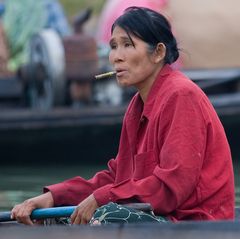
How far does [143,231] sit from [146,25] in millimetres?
802

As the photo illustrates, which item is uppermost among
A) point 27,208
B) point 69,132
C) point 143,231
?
point 143,231

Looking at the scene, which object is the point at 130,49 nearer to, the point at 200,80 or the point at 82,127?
the point at 82,127

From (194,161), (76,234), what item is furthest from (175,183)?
(76,234)

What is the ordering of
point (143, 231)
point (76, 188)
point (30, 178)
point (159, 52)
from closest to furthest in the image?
point (143, 231) → point (159, 52) → point (76, 188) → point (30, 178)

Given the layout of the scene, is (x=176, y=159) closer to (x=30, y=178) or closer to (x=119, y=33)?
(x=119, y=33)

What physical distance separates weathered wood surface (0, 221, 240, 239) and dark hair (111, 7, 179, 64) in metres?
0.74

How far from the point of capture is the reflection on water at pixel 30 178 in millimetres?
7773

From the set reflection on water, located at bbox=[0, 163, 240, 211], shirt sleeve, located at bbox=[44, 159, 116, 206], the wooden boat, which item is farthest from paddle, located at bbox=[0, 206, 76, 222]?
the wooden boat

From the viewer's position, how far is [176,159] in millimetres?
3365

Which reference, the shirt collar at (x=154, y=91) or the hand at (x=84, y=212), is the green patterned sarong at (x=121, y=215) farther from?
the shirt collar at (x=154, y=91)

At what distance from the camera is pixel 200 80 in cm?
1098

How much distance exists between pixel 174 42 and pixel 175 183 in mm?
529

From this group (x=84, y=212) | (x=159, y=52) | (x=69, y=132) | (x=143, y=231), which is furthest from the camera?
(x=69, y=132)

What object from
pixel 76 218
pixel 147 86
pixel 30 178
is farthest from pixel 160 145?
pixel 30 178
